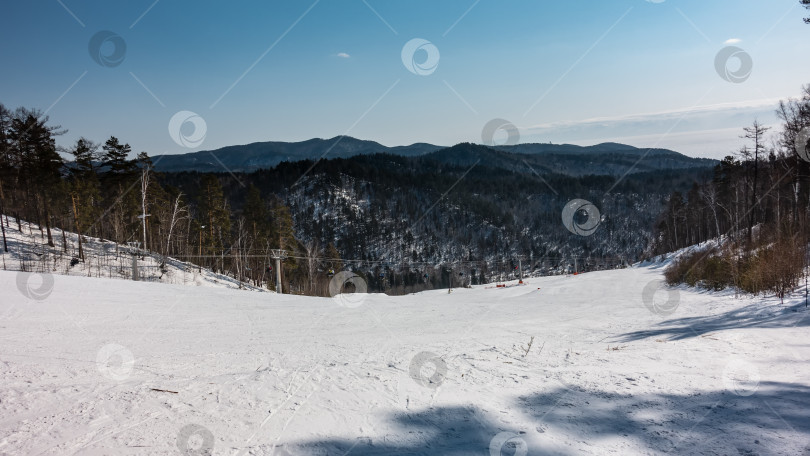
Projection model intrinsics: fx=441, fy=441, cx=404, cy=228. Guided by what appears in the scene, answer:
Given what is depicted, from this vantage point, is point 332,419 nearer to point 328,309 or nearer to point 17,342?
point 17,342

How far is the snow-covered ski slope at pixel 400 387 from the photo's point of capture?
333 centimetres

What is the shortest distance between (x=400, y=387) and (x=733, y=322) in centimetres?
667

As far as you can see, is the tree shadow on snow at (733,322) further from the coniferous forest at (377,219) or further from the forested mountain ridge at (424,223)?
the forested mountain ridge at (424,223)

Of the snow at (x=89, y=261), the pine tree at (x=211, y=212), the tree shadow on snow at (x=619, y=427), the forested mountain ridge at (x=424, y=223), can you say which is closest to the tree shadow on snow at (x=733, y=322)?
the tree shadow on snow at (x=619, y=427)

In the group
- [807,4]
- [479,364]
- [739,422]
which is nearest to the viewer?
[739,422]

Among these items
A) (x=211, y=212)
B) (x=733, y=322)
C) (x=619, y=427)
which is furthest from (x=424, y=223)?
(x=619, y=427)

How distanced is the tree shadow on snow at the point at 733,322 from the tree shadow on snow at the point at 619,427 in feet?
9.76

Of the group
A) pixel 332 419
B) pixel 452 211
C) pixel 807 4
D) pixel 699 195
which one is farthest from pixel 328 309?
pixel 452 211

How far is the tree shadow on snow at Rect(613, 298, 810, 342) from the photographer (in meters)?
6.99

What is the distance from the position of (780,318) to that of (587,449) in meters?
6.52

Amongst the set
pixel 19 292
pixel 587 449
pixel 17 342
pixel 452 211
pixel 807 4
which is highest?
pixel 452 211

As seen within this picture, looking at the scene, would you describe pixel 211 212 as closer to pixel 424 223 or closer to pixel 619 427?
pixel 619 427

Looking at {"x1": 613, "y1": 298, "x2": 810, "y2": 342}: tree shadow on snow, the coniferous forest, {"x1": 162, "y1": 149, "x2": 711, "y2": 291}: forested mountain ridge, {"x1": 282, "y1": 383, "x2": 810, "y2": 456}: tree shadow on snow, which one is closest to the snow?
the coniferous forest

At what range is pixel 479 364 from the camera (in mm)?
5418
